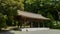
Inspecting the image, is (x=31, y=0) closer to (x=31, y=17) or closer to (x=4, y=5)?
(x=31, y=17)

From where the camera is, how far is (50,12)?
35719 mm

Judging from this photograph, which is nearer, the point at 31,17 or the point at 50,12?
the point at 31,17

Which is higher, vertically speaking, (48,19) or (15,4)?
(15,4)

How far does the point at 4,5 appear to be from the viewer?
18.6 metres

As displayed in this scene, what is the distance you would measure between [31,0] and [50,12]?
13.5 ft

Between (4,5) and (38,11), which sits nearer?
(4,5)

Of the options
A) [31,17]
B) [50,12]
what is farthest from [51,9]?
[31,17]

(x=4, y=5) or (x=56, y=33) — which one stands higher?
(x=4, y=5)

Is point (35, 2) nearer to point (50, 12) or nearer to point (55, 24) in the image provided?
point (50, 12)

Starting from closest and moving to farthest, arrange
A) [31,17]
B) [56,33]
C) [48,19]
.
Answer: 1. [56,33]
2. [31,17]
3. [48,19]

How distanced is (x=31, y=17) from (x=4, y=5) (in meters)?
10.8

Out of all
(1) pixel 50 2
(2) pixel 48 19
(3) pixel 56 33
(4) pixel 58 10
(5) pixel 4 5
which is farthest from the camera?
→ (4) pixel 58 10

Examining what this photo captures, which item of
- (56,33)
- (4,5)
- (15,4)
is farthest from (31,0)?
(56,33)

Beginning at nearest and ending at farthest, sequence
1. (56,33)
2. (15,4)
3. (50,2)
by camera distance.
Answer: (56,33)
(15,4)
(50,2)
